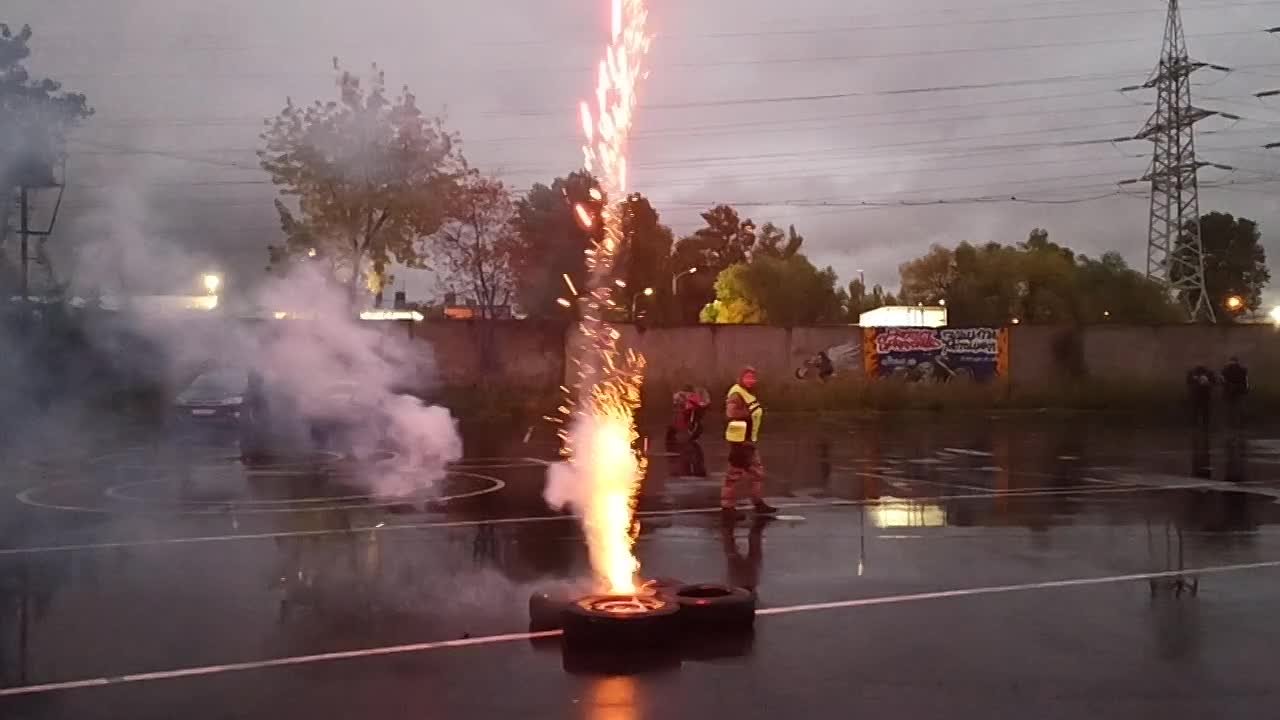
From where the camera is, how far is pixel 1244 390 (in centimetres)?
2734

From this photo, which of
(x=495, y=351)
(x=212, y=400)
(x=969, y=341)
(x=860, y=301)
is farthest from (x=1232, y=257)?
(x=212, y=400)

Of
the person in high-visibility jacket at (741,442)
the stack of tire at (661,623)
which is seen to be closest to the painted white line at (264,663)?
the stack of tire at (661,623)

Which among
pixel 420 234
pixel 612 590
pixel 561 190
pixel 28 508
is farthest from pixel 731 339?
pixel 612 590

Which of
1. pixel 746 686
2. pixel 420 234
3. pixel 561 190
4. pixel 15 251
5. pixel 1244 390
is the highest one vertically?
pixel 561 190

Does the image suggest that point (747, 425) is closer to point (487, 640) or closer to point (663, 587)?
point (663, 587)

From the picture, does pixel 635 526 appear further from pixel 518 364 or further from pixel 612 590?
pixel 518 364

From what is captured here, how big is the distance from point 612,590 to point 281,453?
12.7 m

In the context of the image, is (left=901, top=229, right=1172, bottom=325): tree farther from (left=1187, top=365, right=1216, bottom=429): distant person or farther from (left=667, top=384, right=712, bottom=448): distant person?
(left=667, top=384, right=712, bottom=448): distant person

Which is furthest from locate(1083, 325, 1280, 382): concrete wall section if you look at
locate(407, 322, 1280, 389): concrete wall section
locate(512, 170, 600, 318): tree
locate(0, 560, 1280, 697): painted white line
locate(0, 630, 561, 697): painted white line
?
locate(0, 630, 561, 697): painted white line

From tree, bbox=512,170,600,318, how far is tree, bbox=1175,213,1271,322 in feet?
219

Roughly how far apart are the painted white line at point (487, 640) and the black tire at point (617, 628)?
37cm

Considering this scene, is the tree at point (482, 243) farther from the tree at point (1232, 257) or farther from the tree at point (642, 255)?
the tree at point (1232, 257)

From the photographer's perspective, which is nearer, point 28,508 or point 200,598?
point 200,598

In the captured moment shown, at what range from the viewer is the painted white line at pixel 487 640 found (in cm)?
646
